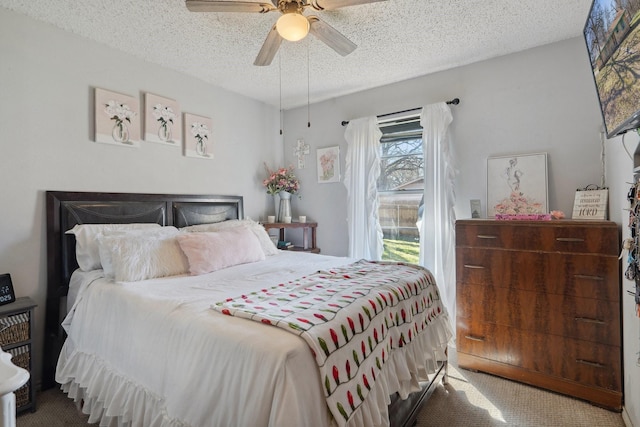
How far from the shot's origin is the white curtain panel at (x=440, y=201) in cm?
291

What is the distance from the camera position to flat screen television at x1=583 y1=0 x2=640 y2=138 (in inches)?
40.0

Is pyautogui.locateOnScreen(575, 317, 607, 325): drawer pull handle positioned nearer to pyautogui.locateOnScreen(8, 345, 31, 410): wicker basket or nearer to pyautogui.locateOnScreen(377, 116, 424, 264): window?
pyautogui.locateOnScreen(377, 116, 424, 264): window

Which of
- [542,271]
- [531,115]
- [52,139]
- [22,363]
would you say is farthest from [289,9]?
[22,363]

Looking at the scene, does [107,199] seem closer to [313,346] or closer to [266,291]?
[266,291]

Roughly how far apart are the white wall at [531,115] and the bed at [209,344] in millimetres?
1351

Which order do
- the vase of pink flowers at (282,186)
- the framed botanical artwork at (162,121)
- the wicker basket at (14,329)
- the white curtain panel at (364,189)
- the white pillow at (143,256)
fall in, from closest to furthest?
the wicker basket at (14,329) < the white pillow at (143,256) < the framed botanical artwork at (162,121) < the white curtain panel at (364,189) < the vase of pink flowers at (282,186)

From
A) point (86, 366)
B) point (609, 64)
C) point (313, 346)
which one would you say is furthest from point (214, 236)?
point (609, 64)

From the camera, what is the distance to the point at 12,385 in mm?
749

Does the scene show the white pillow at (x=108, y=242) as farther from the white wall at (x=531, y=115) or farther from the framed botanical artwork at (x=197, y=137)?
the white wall at (x=531, y=115)

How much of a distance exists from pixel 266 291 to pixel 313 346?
63 centimetres

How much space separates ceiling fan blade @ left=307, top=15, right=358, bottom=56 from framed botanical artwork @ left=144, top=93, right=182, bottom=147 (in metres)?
1.69

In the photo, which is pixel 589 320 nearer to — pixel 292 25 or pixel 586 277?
pixel 586 277

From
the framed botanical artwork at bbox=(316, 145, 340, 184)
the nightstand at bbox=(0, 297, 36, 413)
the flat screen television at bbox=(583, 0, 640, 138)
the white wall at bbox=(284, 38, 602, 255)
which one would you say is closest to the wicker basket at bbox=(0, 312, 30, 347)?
the nightstand at bbox=(0, 297, 36, 413)

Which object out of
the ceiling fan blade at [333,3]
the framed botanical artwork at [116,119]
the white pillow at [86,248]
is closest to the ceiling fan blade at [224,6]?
the ceiling fan blade at [333,3]
